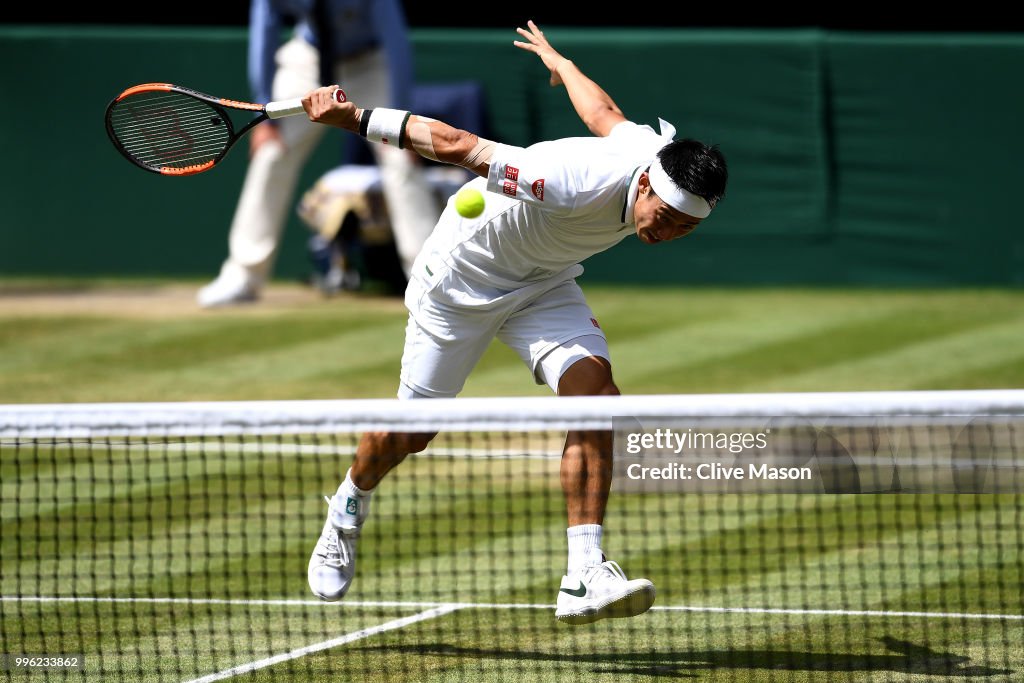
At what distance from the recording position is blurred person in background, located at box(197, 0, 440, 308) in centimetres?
1226

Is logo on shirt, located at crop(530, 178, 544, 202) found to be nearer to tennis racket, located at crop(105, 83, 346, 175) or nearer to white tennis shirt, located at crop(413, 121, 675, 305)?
white tennis shirt, located at crop(413, 121, 675, 305)

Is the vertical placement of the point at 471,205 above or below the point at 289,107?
below

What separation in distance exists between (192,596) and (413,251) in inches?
259

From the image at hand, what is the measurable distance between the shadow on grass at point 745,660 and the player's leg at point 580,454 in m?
0.28

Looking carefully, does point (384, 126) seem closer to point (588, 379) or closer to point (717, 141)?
point (588, 379)

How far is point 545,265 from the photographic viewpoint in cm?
569

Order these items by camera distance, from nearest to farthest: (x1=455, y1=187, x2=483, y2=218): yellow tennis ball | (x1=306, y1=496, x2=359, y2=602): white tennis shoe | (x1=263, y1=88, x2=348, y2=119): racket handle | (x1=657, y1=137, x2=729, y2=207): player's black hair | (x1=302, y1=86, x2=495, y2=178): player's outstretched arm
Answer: (x1=657, y1=137, x2=729, y2=207): player's black hair, (x1=302, y1=86, x2=495, y2=178): player's outstretched arm, (x1=263, y1=88, x2=348, y2=119): racket handle, (x1=455, y1=187, x2=483, y2=218): yellow tennis ball, (x1=306, y1=496, x2=359, y2=602): white tennis shoe

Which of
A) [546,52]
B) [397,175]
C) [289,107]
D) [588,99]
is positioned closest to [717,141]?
[397,175]

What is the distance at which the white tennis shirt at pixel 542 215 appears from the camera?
5168 mm

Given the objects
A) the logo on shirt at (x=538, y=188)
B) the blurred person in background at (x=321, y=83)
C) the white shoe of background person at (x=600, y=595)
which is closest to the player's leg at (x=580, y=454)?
the white shoe of background person at (x=600, y=595)

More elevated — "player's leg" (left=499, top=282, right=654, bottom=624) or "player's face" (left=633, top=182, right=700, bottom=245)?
"player's face" (left=633, top=182, right=700, bottom=245)

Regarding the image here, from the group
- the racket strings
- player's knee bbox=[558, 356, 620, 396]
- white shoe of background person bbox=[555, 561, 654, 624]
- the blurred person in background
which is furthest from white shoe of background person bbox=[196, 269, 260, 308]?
white shoe of background person bbox=[555, 561, 654, 624]

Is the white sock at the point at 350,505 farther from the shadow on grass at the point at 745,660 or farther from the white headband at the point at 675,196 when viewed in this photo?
the white headband at the point at 675,196

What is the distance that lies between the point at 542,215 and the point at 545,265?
29 cm
